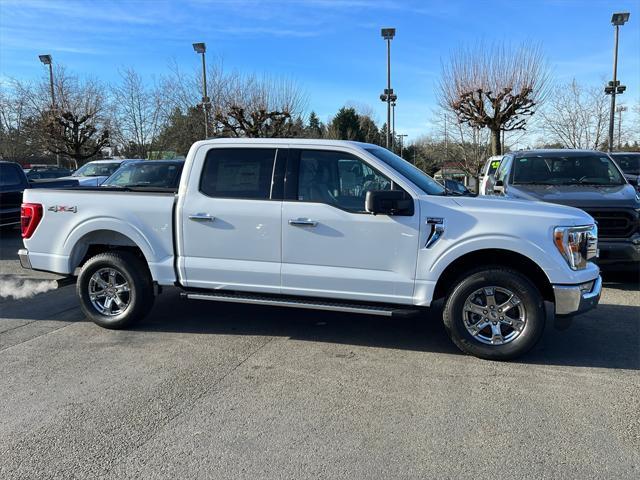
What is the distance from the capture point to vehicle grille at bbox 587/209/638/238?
6.91m

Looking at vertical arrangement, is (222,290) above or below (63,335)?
above

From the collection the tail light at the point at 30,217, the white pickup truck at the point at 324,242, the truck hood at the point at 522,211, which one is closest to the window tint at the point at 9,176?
the tail light at the point at 30,217

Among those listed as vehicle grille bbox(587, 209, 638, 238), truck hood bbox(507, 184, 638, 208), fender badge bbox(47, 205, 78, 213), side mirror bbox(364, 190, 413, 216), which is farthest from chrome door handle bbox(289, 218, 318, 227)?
vehicle grille bbox(587, 209, 638, 238)

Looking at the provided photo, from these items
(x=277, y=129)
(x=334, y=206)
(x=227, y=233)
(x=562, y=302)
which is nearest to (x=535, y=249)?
(x=562, y=302)

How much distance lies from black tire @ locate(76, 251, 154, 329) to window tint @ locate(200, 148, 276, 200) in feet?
3.82

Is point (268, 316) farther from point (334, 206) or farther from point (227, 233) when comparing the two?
point (334, 206)

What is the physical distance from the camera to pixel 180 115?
29.8 metres

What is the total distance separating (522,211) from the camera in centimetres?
443

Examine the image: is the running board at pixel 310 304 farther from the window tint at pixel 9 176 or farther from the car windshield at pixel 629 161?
the car windshield at pixel 629 161

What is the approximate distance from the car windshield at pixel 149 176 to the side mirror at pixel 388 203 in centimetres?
694

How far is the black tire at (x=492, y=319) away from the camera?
442cm

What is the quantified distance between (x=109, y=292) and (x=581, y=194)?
6412mm

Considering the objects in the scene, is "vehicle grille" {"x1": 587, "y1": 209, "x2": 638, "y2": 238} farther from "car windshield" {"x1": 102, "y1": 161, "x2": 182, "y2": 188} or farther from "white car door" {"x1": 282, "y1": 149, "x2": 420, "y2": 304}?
"car windshield" {"x1": 102, "y1": 161, "x2": 182, "y2": 188}

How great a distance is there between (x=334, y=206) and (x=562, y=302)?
2145 millimetres
